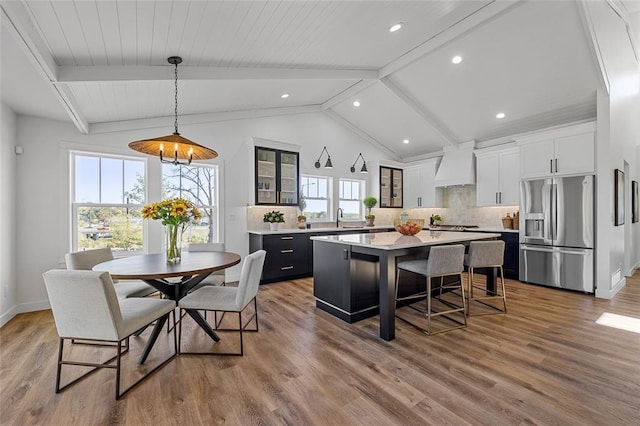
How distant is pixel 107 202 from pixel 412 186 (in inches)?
237

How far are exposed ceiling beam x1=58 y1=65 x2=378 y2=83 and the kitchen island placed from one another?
216 centimetres

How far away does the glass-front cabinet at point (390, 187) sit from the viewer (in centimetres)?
690

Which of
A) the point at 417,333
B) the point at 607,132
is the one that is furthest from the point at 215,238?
the point at 607,132

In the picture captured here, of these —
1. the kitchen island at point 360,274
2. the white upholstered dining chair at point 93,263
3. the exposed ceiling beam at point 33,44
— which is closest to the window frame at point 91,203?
the exposed ceiling beam at point 33,44

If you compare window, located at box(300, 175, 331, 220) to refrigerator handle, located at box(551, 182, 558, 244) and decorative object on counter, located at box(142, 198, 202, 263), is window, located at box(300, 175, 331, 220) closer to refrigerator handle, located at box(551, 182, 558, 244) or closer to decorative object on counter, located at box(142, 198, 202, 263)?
decorative object on counter, located at box(142, 198, 202, 263)

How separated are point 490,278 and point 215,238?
4252 millimetres

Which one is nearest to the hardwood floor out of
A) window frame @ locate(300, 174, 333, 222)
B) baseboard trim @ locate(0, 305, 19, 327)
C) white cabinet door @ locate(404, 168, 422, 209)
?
baseboard trim @ locate(0, 305, 19, 327)

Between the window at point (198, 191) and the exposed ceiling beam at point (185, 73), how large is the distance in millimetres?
1882

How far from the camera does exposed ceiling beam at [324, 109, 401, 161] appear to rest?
6.39 m

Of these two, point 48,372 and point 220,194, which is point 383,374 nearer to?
point 48,372

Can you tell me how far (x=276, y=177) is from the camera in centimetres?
528

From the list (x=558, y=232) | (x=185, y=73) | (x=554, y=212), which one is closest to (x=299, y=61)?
(x=185, y=73)

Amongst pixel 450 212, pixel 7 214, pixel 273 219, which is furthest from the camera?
pixel 450 212

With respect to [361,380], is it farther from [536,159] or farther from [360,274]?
[536,159]
